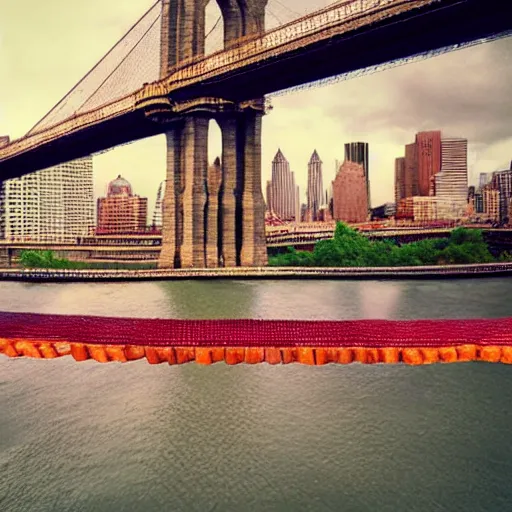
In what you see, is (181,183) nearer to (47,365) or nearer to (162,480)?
(47,365)

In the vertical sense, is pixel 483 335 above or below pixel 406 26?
below

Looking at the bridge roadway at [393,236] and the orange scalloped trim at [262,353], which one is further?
the bridge roadway at [393,236]

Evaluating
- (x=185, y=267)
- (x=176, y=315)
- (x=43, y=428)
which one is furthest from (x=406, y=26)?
(x=43, y=428)

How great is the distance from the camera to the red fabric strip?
3.32 meters

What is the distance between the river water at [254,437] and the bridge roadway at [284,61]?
59.1 feet

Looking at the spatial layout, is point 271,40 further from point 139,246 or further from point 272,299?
point 139,246

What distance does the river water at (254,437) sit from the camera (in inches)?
258

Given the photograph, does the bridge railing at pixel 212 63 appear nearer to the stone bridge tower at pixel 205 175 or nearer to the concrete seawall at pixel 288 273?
the stone bridge tower at pixel 205 175

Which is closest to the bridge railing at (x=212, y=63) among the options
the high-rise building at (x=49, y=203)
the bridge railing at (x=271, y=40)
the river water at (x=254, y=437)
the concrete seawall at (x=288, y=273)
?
the bridge railing at (x=271, y=40)

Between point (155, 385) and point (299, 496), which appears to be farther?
point (155, 385)

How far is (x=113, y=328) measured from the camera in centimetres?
395

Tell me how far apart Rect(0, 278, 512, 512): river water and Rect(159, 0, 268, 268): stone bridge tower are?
22.6 m

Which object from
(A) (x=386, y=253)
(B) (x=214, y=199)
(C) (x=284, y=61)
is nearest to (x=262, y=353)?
(C) (x=284, y=61)

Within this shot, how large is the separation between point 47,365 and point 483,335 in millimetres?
11237
